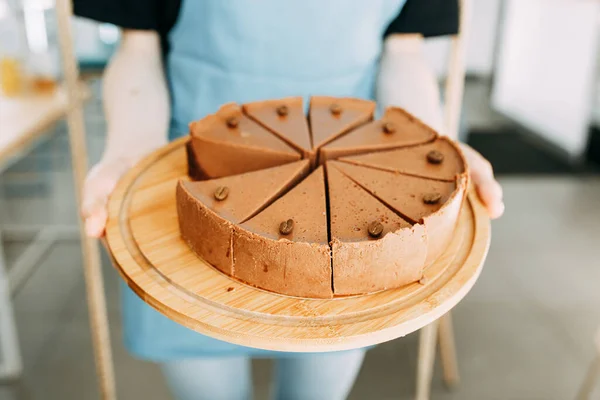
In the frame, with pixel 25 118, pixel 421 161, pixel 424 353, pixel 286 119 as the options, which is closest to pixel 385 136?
pixel 421 161

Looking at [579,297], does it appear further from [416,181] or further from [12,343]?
[12,343]

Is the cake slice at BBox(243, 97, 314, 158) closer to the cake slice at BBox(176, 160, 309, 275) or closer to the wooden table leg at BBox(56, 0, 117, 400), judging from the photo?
the cake slice at BBox(176, 160, 309, 275)

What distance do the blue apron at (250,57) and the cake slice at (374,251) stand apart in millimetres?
476

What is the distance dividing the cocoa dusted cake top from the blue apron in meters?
0.11

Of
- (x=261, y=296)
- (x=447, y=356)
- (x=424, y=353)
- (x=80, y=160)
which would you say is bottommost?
(x=447, y=356)

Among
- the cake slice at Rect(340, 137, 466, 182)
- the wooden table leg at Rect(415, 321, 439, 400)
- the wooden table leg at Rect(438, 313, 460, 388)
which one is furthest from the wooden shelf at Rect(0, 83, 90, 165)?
the wooden table leg at Rect(438, 313, 460, 388)

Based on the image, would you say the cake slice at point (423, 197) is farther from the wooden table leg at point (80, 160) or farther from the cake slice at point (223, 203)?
the wooden table leg at point (80, 160)

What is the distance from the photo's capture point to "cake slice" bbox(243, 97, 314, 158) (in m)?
1.24

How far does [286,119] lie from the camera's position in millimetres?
1316

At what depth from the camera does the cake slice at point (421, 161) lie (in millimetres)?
1142

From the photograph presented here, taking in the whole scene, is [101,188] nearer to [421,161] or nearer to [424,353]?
[421,161]

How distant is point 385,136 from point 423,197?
10.1 inches

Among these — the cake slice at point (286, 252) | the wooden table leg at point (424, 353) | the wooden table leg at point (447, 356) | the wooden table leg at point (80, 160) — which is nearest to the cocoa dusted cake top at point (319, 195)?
the cake slice at point (286, 252)

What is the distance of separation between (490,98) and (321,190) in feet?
19.2
